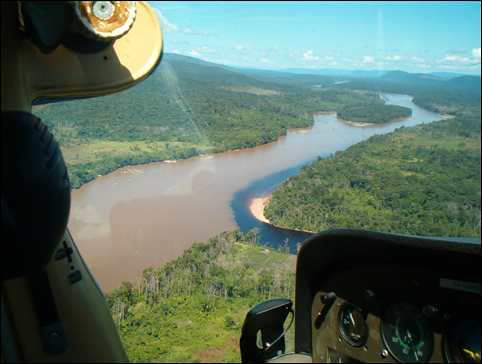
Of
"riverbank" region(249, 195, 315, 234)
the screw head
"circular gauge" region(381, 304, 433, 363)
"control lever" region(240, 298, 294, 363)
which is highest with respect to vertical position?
the screw head

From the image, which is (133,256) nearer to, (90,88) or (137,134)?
(137,134)

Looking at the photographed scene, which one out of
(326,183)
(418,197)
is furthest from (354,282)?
(326,183)

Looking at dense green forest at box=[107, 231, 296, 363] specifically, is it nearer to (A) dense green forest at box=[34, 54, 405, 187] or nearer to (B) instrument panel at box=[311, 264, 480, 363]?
(B) instrument panel at box=[311, 264, 480, 363]

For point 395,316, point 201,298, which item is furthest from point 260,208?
point 395,316

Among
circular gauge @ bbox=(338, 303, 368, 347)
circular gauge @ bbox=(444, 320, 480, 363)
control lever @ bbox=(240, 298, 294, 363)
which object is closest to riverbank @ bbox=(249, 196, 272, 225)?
control lever @ bbox=(240, 298, 294, 363)

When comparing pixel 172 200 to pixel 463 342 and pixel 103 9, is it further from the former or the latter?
pixel 463 342
